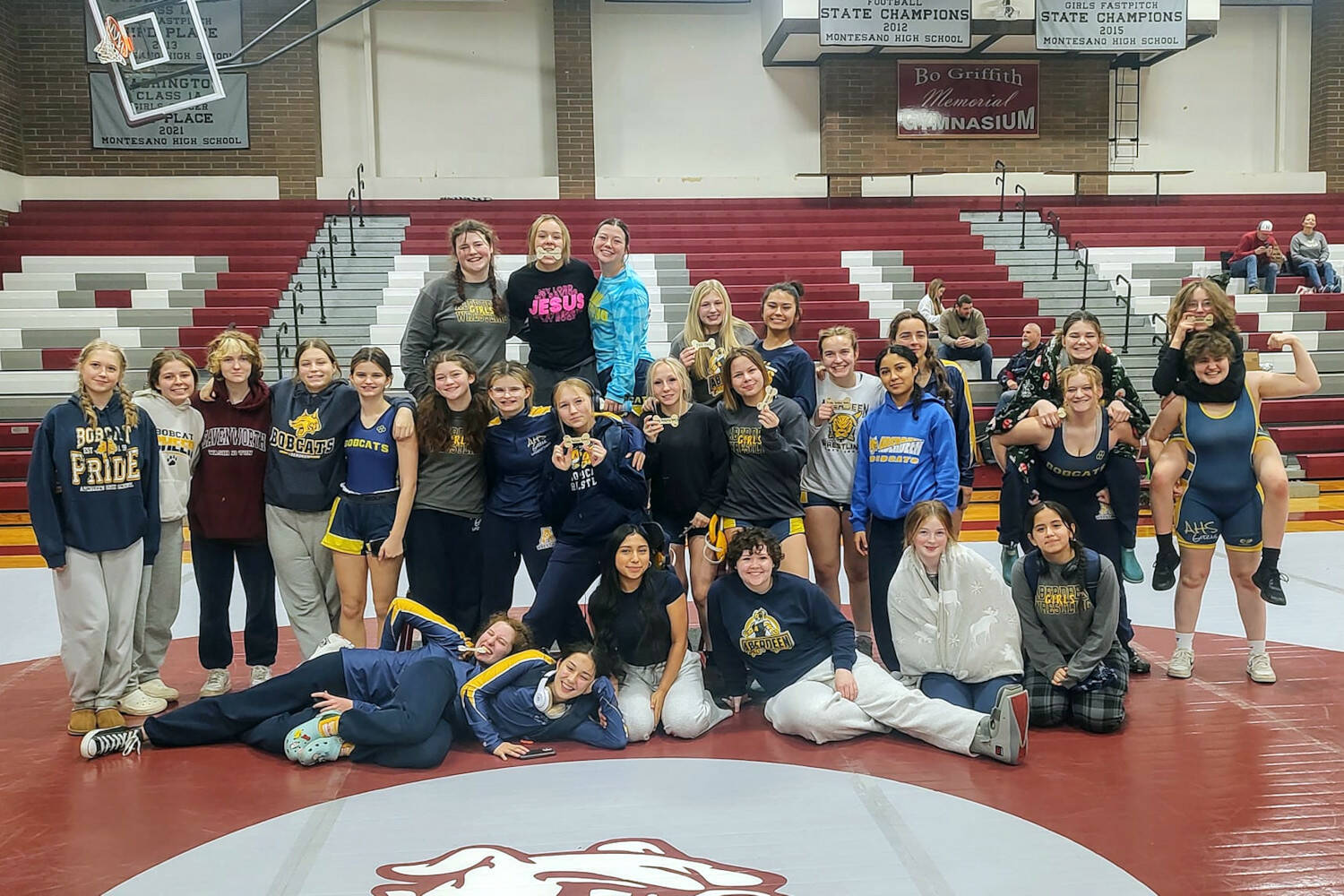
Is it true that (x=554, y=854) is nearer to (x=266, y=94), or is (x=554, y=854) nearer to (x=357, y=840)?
(x=357, y=840)

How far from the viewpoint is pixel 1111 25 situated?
52.5 ft

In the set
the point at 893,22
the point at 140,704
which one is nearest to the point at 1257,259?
the point at 893,22

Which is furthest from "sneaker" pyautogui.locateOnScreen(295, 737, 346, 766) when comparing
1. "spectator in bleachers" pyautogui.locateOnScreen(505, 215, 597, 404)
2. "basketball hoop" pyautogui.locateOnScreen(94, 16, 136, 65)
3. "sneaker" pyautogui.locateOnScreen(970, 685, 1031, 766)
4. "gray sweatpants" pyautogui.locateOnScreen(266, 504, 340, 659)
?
"basketball hoop" pyautogui.locateOnScreen(94, 16, 136, 65)

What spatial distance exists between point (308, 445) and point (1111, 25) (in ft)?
49.6

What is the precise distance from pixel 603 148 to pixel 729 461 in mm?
14107

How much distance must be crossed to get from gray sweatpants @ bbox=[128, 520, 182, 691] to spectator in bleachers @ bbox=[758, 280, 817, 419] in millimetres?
3016

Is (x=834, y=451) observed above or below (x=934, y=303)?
below

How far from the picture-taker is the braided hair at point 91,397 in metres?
4.71

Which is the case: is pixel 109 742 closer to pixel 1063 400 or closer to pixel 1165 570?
pixel 1063 400

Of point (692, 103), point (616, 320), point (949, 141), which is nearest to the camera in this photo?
point (616, 320)

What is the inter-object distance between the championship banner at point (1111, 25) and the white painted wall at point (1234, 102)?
2980 millimetres

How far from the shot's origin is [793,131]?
18391mm

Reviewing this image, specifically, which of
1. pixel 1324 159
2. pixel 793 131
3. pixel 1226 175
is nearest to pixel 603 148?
pixel 793 131

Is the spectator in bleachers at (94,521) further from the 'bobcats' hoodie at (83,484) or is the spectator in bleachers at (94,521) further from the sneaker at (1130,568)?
the sneaker at (1130,568)
